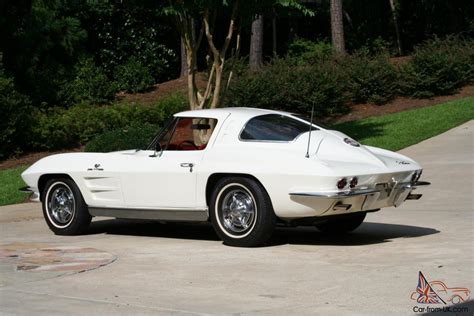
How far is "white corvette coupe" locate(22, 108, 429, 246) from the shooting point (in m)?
9.45

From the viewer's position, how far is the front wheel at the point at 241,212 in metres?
9.59

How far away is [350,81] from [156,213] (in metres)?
15.8

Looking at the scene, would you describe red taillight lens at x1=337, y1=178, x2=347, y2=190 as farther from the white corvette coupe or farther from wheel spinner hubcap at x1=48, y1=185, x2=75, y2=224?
wheel spinner hubcap at x1=48, y1=185, x2=75, y2=224

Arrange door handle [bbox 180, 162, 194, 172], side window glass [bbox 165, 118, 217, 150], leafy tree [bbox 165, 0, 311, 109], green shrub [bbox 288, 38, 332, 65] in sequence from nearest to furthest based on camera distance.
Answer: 1. door handle [bbox 180, 162, 194, 172]
2. side window glass [bbox 165, 118, 217, 150]
3. leafy tree [bbox 165, 0, 311, 109]
4. green shrub [bbox 288, 38, 332, 65]

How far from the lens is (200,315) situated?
262 inches

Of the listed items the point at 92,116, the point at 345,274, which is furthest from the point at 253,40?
the point at 345,274

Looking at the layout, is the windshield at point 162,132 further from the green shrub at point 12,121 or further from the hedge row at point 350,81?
the hedge row at point 350,81

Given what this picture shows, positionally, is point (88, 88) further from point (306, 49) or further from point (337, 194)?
point (337, 194)

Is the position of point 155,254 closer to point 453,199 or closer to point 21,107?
point 453,199

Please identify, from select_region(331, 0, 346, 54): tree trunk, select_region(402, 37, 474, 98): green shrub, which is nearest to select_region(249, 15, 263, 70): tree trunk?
select_region(331, 0, 346, 54): tree trunk

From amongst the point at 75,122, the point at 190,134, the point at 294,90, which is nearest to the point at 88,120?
the point at 75,122

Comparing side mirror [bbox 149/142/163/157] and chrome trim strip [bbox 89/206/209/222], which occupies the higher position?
side mirror [bbox 149/142/163/157]

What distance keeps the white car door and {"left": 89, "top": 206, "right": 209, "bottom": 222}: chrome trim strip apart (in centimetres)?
6

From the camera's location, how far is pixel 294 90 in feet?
80.1
